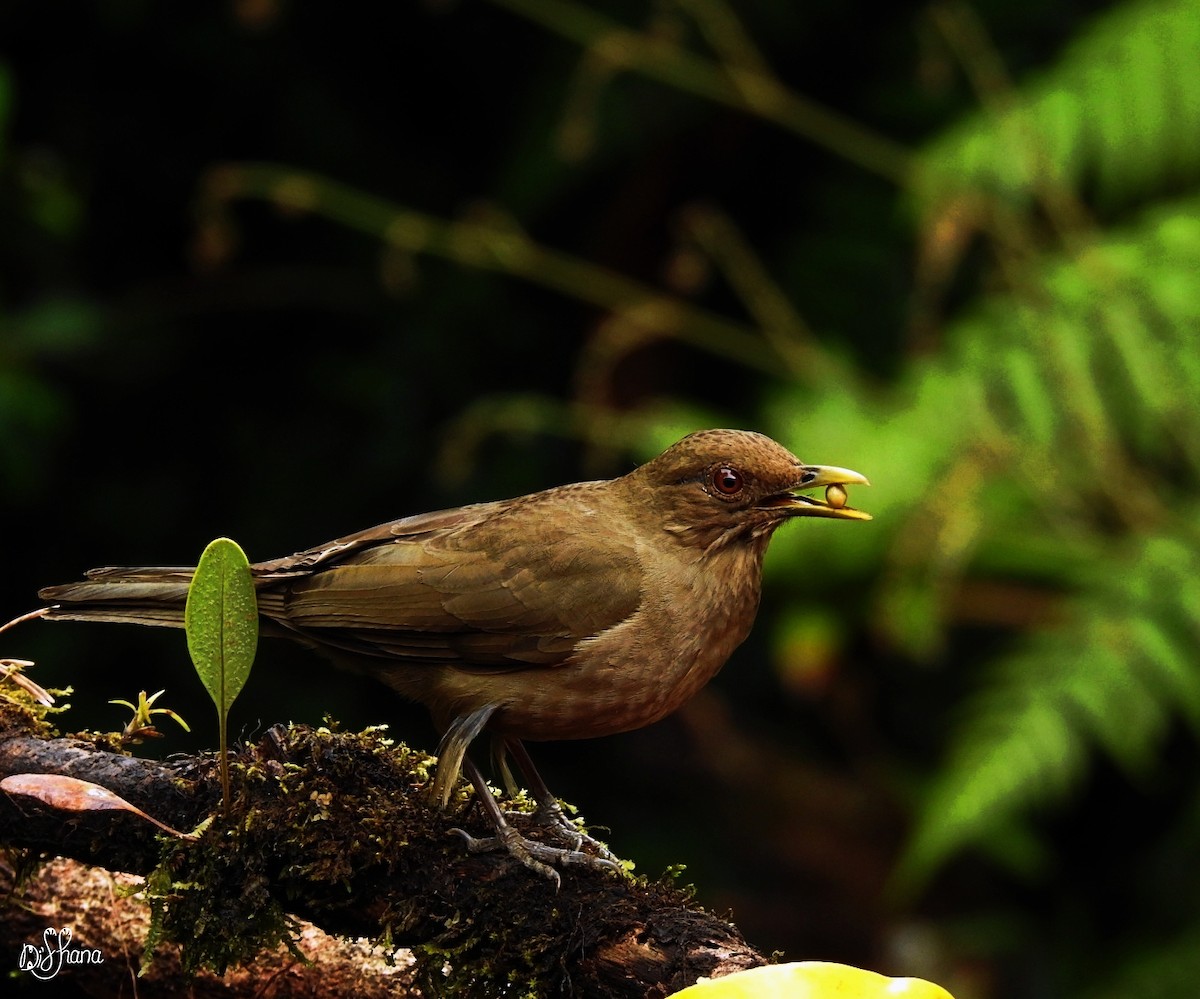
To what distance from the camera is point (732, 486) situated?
2.91 meters

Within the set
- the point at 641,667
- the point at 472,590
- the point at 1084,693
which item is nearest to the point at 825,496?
the point at 641,667

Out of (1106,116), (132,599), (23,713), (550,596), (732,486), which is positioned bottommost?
(23,713)

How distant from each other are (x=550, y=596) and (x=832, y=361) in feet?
10.7

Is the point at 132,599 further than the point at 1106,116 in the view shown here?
No

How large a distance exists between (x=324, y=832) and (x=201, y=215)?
4527 mm

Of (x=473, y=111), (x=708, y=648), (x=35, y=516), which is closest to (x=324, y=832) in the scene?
(x=708, y=648)

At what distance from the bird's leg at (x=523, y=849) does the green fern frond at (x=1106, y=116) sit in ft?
11.7

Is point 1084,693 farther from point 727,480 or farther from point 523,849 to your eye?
point 523,849

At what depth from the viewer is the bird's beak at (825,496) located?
9.06ft

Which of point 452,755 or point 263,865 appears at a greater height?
point 452,755

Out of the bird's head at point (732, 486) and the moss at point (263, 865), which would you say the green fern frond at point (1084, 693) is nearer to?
the bird's head at point (732, 486)

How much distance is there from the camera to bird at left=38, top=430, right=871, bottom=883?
106 inches

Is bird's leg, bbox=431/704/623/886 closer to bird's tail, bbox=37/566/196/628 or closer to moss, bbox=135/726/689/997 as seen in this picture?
moss, bbox=135/726/689/997

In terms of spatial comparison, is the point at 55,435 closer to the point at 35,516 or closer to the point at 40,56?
the point at 35,516
